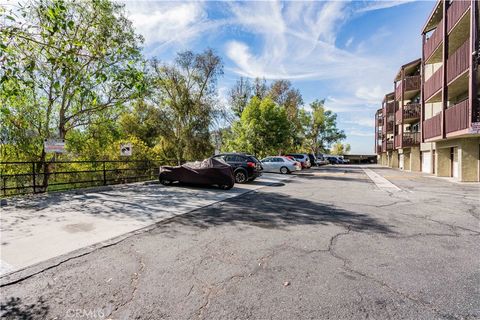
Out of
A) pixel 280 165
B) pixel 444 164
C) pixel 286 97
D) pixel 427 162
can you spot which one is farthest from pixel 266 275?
pixel 286 97

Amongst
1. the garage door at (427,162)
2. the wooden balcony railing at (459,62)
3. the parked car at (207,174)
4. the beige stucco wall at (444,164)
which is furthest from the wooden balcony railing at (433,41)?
the parked car at (207,174)

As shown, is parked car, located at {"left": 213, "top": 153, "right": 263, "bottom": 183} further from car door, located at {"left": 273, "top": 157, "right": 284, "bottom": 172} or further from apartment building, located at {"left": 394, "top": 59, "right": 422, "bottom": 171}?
apartment building, located at {"left": 394, "top": 59, "right": 422, "bottom": 171}

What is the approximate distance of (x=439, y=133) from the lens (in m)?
16.8

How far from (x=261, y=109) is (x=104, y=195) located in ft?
66.0

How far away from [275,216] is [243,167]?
325 inches

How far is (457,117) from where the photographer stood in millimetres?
14500

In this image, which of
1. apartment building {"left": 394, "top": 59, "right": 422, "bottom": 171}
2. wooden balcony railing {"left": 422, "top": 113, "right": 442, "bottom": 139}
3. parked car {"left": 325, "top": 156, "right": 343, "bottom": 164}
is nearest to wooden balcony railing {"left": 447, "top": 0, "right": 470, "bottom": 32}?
wooden balcony railing {"left": 422, "top": 113, "right": 442, "bottom": 139}

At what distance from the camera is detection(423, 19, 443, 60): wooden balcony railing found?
57.7 feet

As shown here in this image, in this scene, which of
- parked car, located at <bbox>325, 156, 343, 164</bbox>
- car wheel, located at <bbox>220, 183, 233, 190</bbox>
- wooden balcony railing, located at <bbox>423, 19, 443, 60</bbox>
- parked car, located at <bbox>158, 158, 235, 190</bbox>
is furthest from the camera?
parked car, located at <bbox>325, 156, 343, 164</bbox>

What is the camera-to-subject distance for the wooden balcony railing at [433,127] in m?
→ 17.0

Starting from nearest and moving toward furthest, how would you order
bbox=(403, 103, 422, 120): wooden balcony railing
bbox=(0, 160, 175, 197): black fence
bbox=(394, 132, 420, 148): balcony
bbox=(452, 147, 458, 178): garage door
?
bbox=(0, 160, 175, 197): black fence → bbox=(452, 147, 458, 178): garage door → bbox=(394, 132, 420, 148): balcony → bbox=(403, 103, 422, 120): wooden balcony railing

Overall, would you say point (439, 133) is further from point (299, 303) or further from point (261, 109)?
point (299, 303)

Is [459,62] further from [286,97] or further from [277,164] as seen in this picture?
[286,97]

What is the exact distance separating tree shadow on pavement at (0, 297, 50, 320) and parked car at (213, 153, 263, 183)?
461 inches
